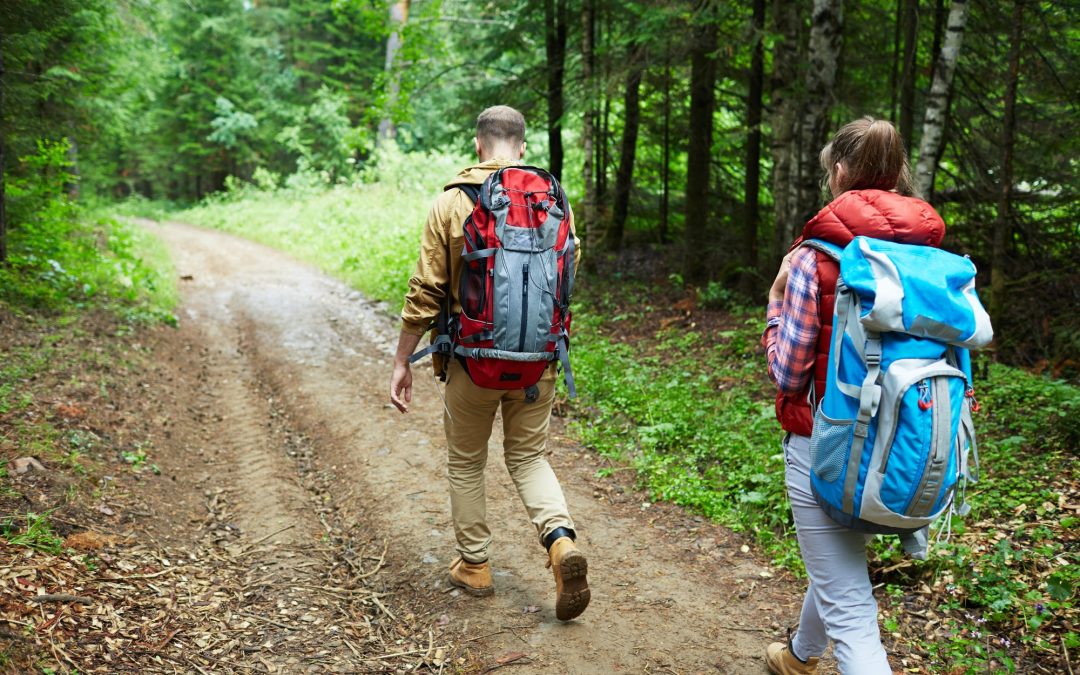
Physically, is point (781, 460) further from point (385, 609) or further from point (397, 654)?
point (397, 654)

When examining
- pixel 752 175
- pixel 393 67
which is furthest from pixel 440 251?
pixel 393 67

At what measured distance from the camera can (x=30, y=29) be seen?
7582mm

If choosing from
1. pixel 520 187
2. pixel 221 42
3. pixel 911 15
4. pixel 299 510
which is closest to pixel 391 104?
pixel 911 15

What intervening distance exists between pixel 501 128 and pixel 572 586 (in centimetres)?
222

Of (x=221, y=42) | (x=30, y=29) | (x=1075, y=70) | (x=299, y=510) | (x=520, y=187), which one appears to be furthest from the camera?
(x=221, y=42)

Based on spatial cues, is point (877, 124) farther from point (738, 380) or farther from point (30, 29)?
point (30, 29)

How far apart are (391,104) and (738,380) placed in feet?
29.3

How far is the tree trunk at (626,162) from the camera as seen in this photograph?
1280 cm

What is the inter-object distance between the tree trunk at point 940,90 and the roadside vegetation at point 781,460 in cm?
190

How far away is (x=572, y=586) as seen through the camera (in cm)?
354

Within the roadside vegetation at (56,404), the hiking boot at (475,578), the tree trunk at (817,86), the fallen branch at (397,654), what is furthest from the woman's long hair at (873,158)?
the tree trunk at (817,86)

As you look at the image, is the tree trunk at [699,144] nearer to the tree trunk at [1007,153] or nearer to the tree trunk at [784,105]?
the tree trunk at [784,105]

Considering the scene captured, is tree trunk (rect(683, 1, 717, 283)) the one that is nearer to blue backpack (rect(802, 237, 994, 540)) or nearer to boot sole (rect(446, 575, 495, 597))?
boot sole (rect(446, 575, 495, 597))

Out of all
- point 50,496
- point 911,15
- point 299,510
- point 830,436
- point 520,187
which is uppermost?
point 911,15
